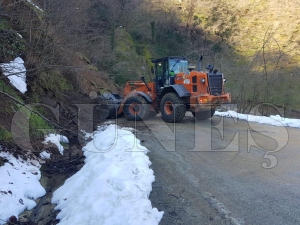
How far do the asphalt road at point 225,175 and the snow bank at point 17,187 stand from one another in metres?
2.09

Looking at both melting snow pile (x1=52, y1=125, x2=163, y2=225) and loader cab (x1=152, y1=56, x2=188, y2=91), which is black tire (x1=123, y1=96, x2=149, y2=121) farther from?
melting snow pile (x1=52, y1=125, x2=163, y2=225)

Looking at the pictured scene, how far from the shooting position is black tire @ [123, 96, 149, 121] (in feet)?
39.8

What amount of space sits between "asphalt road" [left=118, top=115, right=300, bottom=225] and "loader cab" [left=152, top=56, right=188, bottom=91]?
10.0 feet

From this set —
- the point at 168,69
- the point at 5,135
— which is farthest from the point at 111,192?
the point at 168,69

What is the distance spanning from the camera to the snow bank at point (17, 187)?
4.42 meters

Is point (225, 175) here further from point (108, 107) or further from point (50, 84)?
point (108, 107)

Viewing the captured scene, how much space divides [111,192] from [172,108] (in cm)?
702

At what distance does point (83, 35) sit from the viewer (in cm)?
1378

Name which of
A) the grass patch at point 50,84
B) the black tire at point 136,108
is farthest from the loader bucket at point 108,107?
the grass patch at point 50,84

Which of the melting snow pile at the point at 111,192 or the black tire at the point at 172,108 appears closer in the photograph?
the melting snow pile at the point at 111,192

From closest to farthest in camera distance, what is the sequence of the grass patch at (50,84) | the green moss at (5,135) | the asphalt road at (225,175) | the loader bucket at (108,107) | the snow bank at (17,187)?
the asphalt road at (225,175)
the snow bank at (17,187)
the green moss at (5,135)
the grass patch at (50,84)
the loader bucket at (108,107)

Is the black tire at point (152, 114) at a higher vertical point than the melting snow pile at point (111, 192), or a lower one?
higher

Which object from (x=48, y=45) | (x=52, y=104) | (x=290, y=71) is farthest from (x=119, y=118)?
(x=290, y=71)

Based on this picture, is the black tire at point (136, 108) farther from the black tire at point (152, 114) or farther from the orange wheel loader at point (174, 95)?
the black tire at point (152, 114)
